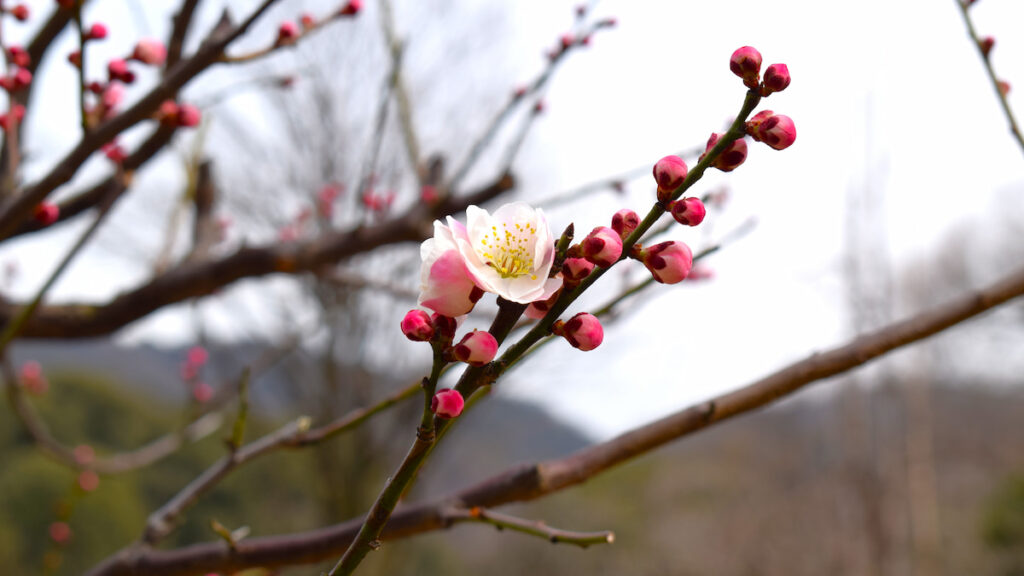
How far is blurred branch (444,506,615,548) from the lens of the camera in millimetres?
439

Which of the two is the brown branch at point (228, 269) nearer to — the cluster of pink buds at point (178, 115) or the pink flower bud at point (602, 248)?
the cluster of pink buds at point (178, 115)

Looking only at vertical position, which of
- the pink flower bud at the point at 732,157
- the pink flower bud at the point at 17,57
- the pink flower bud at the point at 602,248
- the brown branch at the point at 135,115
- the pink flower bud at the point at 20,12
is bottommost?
the pink flower bud at the point at 732,157

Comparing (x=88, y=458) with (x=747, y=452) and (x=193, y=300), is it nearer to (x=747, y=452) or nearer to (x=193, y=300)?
(x=193, y=300)

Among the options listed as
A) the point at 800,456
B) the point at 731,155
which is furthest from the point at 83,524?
the point at 800,456

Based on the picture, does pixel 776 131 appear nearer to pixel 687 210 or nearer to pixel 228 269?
pixel 687 210

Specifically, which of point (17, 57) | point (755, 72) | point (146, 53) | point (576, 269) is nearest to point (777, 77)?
point (755, 72)

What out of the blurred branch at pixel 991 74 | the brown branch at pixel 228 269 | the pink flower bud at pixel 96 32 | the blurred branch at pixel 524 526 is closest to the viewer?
the blurred branch at pixel 524 526

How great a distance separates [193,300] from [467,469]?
3799 mm

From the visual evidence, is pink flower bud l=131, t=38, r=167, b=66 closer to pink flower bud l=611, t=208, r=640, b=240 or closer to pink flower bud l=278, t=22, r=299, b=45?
pink flower bud l=278, t=22, r=299, b=45

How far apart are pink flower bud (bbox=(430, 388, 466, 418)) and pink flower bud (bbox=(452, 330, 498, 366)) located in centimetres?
1

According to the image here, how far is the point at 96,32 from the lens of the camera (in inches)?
29.7

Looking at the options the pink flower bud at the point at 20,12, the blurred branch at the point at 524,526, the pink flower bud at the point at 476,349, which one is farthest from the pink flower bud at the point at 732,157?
the pink flower bud at the point at 20,12

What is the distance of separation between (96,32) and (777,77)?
0.76 metres

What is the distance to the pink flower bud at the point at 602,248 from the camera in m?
0.26
